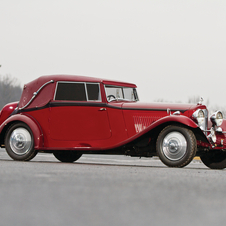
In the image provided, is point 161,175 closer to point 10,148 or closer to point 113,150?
point 113,150

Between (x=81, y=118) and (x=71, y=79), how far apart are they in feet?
3.17

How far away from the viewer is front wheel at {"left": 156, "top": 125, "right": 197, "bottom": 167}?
7594mm

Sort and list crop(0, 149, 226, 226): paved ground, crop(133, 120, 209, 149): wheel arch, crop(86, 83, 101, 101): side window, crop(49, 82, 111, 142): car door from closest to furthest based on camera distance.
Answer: crop(0, 149, 226, 226): paved ground → crop(133, 120, 209, 149): wheel arch → crop(49, 82, 111, 142): car door → crop(86, 83, 101, 101): side window

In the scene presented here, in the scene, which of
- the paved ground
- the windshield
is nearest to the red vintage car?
the windshield

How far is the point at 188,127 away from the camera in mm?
7918

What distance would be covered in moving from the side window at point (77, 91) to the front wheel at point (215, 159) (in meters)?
2.73

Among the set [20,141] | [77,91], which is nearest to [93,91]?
[77,91]

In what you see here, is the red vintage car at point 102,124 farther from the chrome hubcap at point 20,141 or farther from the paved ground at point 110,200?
the paved ground at point 110,200

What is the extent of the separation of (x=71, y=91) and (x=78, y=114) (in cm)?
56

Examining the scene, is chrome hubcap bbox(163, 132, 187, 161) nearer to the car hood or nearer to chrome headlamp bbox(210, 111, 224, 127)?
the car hood

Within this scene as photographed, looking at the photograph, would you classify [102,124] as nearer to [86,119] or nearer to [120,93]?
[86,119]

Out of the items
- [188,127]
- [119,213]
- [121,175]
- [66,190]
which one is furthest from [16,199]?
[188,127]

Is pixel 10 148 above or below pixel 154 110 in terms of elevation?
→ below

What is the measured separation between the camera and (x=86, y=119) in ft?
29.0
